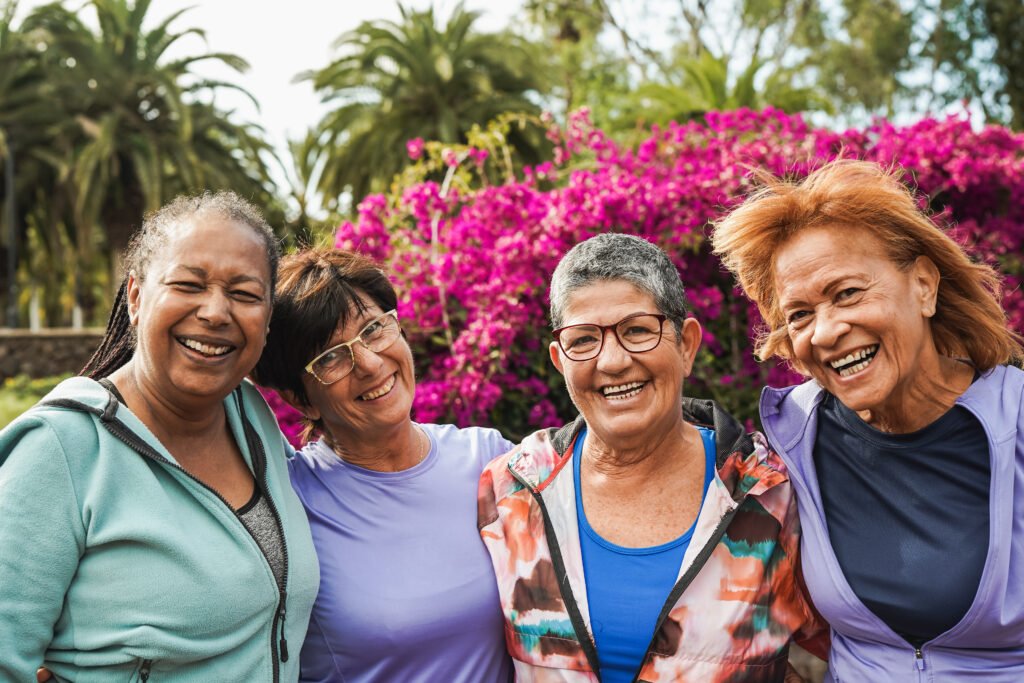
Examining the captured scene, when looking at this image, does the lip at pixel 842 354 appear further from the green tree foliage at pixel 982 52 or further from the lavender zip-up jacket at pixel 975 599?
the green tree foliage at pixel 982 52

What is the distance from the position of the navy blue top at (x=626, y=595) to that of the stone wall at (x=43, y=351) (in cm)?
1823

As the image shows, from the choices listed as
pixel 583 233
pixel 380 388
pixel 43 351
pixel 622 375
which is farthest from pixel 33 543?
pixel 43 351

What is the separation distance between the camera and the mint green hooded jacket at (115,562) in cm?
199

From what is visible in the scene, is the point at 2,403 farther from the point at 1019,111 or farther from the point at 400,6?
the point at 1019,111

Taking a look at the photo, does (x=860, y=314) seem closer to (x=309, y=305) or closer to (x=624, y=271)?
(x=624, y=271)

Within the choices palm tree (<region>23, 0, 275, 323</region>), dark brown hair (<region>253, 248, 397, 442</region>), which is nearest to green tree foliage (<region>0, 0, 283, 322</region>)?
palm tree (<region>23, 0, 275, 323</region>)

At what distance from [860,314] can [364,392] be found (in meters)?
1.54

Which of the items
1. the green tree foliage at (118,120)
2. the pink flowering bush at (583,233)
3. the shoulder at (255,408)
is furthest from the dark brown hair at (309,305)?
the green tree foliage at (118,120)

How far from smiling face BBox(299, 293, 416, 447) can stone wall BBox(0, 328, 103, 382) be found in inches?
690

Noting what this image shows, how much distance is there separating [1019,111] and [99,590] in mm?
25170

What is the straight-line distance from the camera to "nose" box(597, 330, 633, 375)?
256 cm

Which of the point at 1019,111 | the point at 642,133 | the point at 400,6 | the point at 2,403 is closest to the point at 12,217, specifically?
the point at 2,403

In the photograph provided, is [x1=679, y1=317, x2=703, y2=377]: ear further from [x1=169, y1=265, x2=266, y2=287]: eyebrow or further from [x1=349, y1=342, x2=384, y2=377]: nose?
[x1=169, y1=265, x2=266, y2=287]: eyebrow

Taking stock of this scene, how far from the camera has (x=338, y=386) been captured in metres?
2.81
